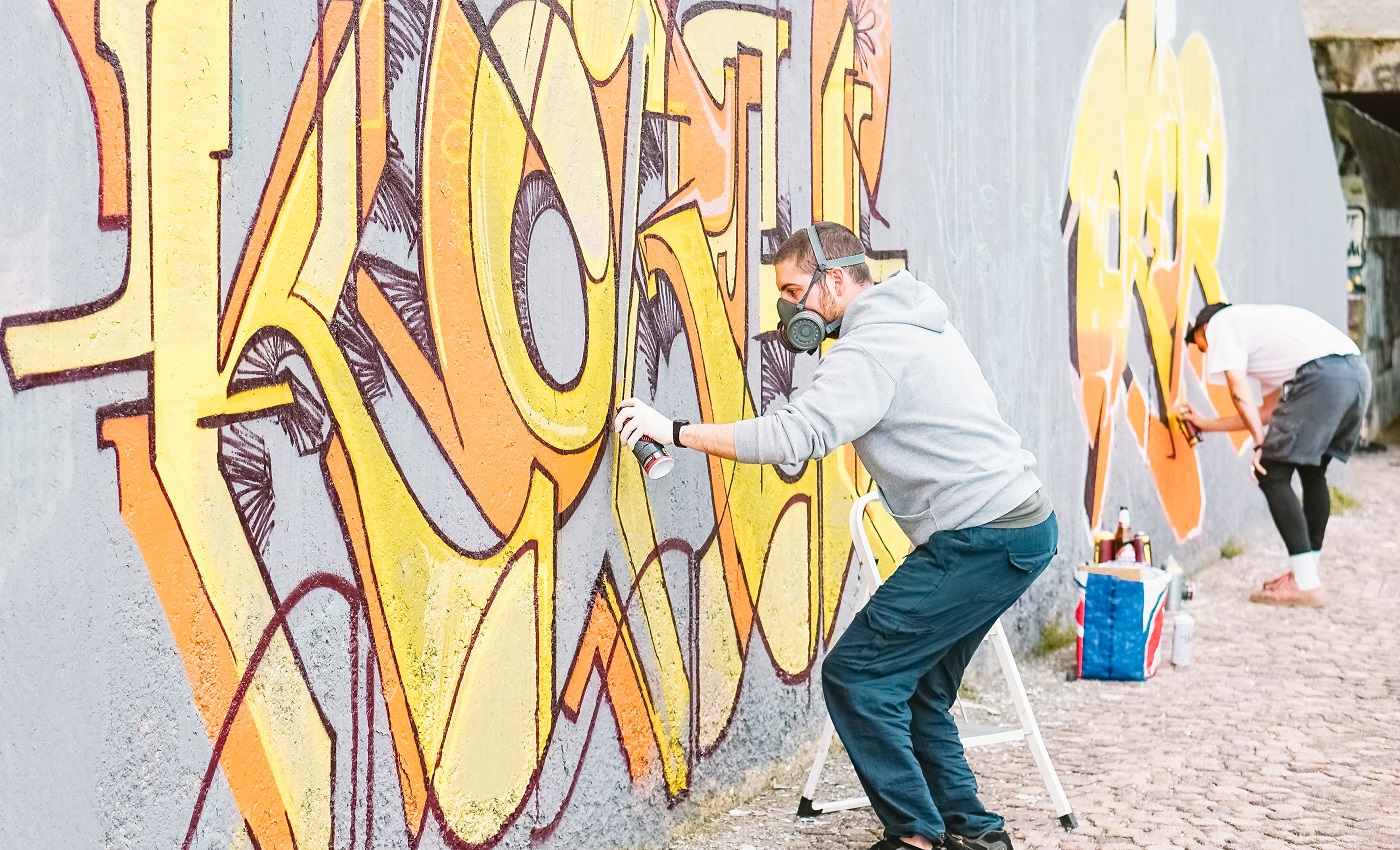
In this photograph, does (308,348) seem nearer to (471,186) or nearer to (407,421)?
(407,421)

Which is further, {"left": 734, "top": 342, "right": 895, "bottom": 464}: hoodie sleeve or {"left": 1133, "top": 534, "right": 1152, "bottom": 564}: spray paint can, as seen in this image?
{"left": 1133, "top": 534, "right": 1152, "bottom": 564}: spray paint can

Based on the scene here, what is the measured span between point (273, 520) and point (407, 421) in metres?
0.47

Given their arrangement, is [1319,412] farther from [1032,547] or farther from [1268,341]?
[1032,547]

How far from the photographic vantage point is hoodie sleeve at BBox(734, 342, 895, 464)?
12.3ft

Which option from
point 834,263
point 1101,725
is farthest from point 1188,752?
point 834,263

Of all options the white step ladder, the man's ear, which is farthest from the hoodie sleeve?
the white step ladder

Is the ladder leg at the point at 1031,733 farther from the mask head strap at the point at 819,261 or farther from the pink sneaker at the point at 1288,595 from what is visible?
the pink sneaker at the point at 1288,595

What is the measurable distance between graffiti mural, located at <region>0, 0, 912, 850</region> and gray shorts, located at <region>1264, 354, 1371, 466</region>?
3945 mm

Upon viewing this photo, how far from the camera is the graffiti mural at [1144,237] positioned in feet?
25.7

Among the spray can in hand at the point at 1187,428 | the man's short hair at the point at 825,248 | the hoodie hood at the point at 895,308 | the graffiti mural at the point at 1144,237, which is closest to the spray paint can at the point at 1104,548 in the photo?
the graffiti mural at the point at 1144,237

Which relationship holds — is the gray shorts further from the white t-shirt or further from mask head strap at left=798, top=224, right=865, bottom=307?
mask head strap at left=798, top=224, right=865, bottom=307

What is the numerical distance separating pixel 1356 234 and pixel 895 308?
47.8 feet

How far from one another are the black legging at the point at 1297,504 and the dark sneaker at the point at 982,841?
14.7 ft

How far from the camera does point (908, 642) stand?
3.99 m
